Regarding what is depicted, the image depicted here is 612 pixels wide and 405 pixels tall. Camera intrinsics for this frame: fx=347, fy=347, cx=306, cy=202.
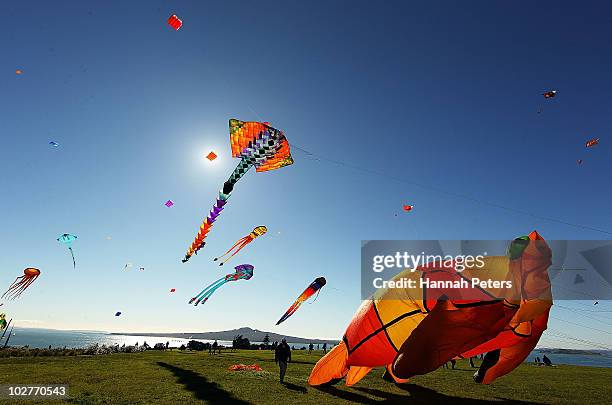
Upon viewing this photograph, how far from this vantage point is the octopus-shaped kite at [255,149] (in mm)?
13328

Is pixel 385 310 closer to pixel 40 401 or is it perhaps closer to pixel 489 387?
pixel 489 387

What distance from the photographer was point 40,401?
410 inches

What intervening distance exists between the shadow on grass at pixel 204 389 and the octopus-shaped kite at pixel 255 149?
7.26 meters

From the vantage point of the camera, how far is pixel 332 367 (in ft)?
40.1

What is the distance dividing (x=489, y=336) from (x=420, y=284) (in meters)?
2.18

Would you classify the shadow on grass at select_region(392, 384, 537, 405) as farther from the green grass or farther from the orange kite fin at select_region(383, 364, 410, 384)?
the orange kite fin at select_region(383, 364, 410, 384)

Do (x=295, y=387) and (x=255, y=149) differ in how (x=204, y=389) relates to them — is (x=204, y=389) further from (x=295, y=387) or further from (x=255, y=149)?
(x=255, y=149)

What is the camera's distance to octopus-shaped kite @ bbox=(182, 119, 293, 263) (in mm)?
13328

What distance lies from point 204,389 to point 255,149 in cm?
925

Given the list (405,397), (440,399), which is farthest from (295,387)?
(440,399)

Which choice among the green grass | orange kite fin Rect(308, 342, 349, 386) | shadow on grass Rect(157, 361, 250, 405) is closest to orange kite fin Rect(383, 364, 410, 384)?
the green grass

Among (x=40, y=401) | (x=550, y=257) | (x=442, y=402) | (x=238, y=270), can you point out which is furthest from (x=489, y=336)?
(x=238, y=270)

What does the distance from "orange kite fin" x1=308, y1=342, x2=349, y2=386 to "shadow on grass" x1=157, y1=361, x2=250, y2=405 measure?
2.94 m

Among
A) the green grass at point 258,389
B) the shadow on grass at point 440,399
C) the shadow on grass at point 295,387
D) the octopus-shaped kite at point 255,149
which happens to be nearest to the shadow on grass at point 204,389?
the green grass at point 258,389
